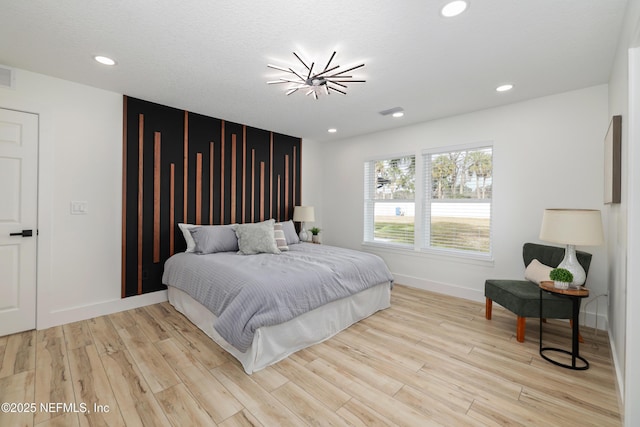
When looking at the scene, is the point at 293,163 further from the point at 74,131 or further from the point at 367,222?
the point at 74,131

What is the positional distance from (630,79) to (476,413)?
2093 millimetres

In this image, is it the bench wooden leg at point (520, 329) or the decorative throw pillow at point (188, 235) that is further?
the decorative throw pillow at point (188, 235)

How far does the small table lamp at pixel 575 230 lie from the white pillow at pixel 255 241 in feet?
9.21

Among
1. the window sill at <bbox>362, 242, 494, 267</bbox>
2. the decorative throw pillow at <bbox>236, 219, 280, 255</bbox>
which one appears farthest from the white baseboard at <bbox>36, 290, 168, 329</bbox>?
the window sill at <bbox>362, 242, 494, 267</bbox>

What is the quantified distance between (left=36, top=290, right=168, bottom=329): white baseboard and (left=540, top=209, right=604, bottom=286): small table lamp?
4212 mm

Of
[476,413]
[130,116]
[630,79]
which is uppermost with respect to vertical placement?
[130,116]

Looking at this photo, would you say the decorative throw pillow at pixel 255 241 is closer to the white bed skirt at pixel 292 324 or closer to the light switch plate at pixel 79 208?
the white bed skirt at pixel 292 324

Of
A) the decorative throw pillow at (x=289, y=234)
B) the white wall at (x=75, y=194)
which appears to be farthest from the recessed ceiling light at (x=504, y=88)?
the white wall at (x=75, y=194)

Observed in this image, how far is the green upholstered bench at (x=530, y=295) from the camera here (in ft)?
8.04

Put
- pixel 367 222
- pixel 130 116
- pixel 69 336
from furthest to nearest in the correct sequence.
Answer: pixel 367 222
pixel 130 116
pixel 69 336

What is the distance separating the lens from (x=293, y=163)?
16.8ft

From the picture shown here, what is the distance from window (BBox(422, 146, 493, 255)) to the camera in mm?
3664

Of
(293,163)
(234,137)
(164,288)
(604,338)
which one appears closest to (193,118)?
(234,137)

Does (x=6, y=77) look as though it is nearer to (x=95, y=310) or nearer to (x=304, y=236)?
(x=95, y=310)
